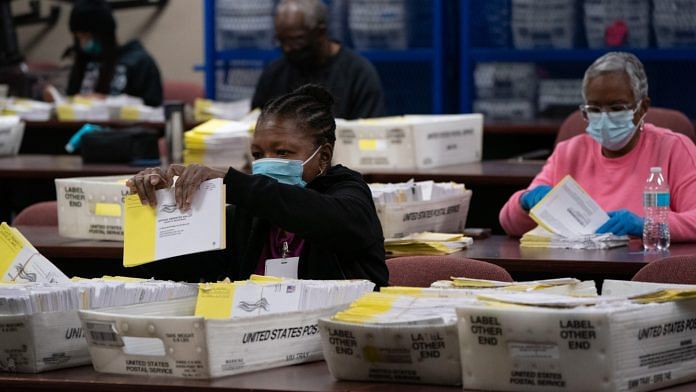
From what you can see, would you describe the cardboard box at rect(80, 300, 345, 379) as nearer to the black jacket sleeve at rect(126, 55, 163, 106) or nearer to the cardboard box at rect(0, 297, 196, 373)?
the cardboard box at rect(0, 297, 196, 373)

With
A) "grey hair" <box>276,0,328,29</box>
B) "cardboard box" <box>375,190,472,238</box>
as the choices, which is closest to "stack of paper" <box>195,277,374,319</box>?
"cardboard box" <box>375,190,472,238</box>

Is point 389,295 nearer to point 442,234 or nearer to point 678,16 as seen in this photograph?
point 442,234

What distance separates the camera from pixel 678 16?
23.5 ft

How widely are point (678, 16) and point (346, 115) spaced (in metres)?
2.18

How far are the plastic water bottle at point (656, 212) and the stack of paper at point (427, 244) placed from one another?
0.53 meters

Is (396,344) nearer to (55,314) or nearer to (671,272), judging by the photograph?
(55,314)

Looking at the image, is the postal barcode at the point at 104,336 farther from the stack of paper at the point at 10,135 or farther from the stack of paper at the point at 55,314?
the stack of paper at the point at 10,135

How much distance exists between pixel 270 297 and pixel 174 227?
34 cm

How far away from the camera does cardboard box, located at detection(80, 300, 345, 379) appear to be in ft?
6.93

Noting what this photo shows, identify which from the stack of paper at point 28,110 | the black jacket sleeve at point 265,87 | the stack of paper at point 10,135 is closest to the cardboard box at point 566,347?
the black jacket sleeve at point 265,87

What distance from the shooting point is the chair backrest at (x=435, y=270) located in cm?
292

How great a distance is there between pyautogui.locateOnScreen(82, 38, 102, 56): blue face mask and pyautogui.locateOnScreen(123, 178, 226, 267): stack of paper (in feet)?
20.3

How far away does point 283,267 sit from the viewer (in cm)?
285

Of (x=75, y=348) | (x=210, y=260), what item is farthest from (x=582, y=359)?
(x=210, y=260)
